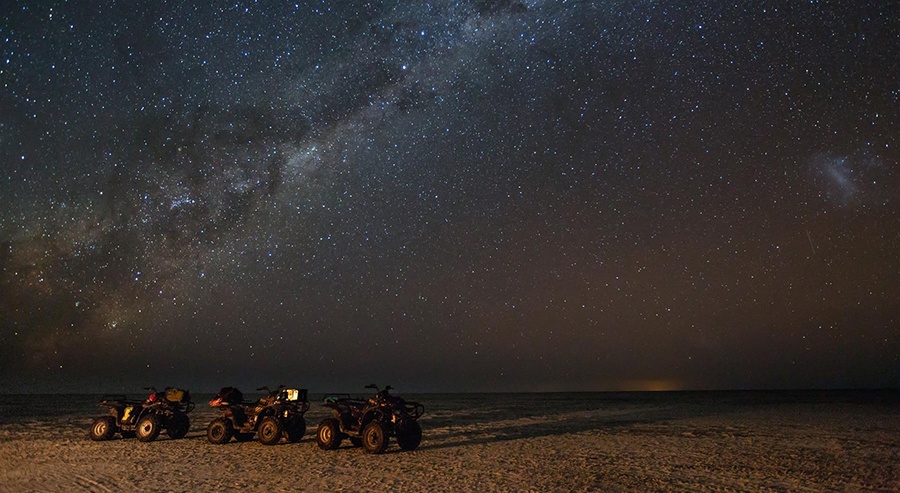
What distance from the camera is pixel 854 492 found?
12.6 m

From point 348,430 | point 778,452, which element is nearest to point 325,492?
point 348,430

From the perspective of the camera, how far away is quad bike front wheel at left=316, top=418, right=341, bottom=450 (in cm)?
1814

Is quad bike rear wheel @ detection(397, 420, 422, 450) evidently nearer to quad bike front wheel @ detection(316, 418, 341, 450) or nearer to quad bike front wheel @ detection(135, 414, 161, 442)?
quad bike front wheel @ detection(316, 418, 341, 450)

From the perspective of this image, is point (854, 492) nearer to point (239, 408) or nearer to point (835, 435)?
point (835, 435)

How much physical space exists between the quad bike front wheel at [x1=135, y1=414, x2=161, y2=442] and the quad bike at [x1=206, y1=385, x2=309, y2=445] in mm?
1770

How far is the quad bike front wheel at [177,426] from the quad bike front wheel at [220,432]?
1909mm

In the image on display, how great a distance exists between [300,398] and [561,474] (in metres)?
9.10

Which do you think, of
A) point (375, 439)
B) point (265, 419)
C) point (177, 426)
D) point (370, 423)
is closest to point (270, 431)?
point (265, 419)

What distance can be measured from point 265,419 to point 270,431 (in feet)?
1.58

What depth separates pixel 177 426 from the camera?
839 inches

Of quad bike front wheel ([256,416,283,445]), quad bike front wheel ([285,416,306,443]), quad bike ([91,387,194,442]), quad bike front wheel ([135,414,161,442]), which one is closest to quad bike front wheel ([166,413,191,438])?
quad bike ([91,387,194,442])

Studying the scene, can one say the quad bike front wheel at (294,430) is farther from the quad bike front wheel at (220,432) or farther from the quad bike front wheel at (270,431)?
the quad bike front wheel at (220,432)

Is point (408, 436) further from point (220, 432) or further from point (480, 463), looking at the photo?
point (220, 432)

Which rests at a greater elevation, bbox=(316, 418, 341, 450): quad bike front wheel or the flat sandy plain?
bbox=(316, 418, 341, 450): quad bike front wheel
